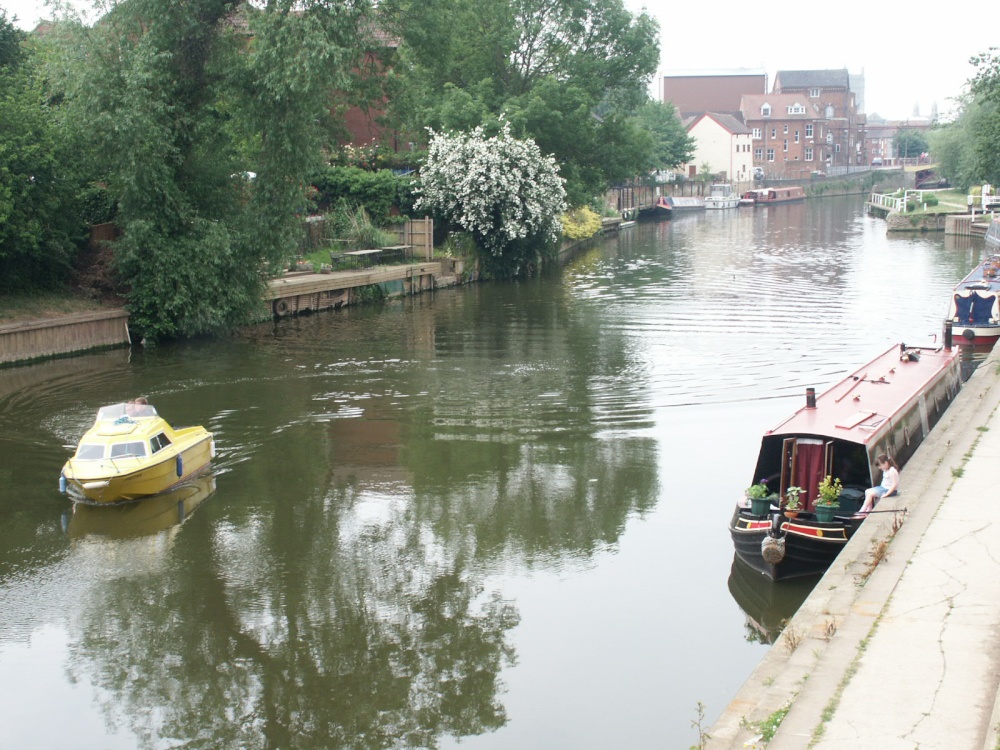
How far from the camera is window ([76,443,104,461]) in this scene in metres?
18.5

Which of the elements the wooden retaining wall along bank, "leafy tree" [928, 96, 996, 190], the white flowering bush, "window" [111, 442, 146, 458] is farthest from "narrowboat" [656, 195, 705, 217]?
"window" [111, 442, 146, 458]

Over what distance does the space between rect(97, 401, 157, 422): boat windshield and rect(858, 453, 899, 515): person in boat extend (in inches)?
489

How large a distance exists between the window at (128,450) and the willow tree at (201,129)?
14.3 meters

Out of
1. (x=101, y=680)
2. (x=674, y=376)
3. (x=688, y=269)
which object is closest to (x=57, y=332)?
(x=674, y=376)

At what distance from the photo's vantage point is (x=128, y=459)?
18.5m

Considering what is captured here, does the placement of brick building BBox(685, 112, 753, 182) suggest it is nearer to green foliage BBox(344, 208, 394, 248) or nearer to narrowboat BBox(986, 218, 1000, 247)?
narrowboat BBox(986, 218, 1000, 247)

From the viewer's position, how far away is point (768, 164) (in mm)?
147125

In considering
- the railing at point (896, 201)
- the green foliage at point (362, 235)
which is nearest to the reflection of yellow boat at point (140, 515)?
the green foliage at point (362, 235)

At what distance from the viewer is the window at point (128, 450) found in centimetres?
1858

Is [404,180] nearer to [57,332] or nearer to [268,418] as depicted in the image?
[57,332]

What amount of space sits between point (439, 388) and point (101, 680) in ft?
49.1

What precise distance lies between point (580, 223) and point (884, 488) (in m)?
53.5

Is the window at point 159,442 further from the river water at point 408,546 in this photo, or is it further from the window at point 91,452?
the river water at point 408,546

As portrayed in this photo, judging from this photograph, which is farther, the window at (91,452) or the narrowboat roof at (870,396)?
the window at (91,452)
